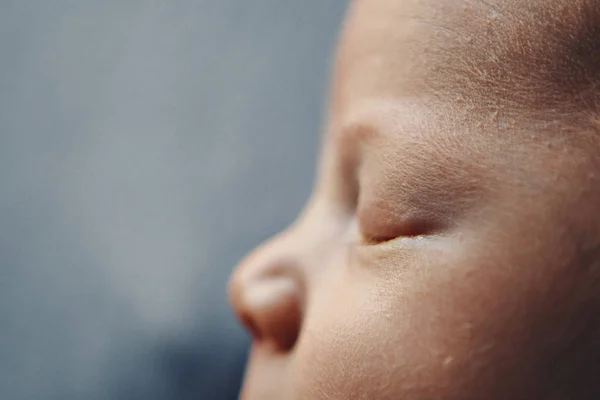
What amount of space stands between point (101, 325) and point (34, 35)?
314 mm

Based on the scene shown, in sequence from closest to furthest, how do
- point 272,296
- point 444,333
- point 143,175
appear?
point 444,333, point 272,296, point 143,175

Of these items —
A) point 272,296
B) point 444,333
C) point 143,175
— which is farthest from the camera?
point 143,175

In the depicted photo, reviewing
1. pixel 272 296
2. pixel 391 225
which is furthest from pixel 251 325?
pixel 391 225

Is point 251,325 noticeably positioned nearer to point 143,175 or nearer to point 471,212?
point 471,212

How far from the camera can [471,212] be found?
17.0 inches

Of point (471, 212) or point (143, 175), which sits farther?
point (143, 175)

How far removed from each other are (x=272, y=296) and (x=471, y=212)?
0.50ft

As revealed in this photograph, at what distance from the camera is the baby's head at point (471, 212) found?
1.35 feet

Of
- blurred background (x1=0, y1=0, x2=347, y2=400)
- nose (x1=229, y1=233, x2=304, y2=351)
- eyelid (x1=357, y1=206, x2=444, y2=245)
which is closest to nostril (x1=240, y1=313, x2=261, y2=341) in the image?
nose (x1=229, y1=233, x2=304, y2=351)

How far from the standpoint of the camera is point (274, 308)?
1.72 ft

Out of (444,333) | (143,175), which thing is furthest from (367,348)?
(143,175)

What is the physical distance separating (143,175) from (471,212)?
454mm

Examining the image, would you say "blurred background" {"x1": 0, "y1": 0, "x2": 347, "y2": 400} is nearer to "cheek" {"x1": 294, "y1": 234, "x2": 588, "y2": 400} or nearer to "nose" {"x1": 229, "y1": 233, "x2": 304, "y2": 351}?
"nose" {"x1": 229, "y1": 233, "x2": 304, "y2": 351}

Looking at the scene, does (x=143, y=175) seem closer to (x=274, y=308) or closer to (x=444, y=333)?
(x=274, y=308)
